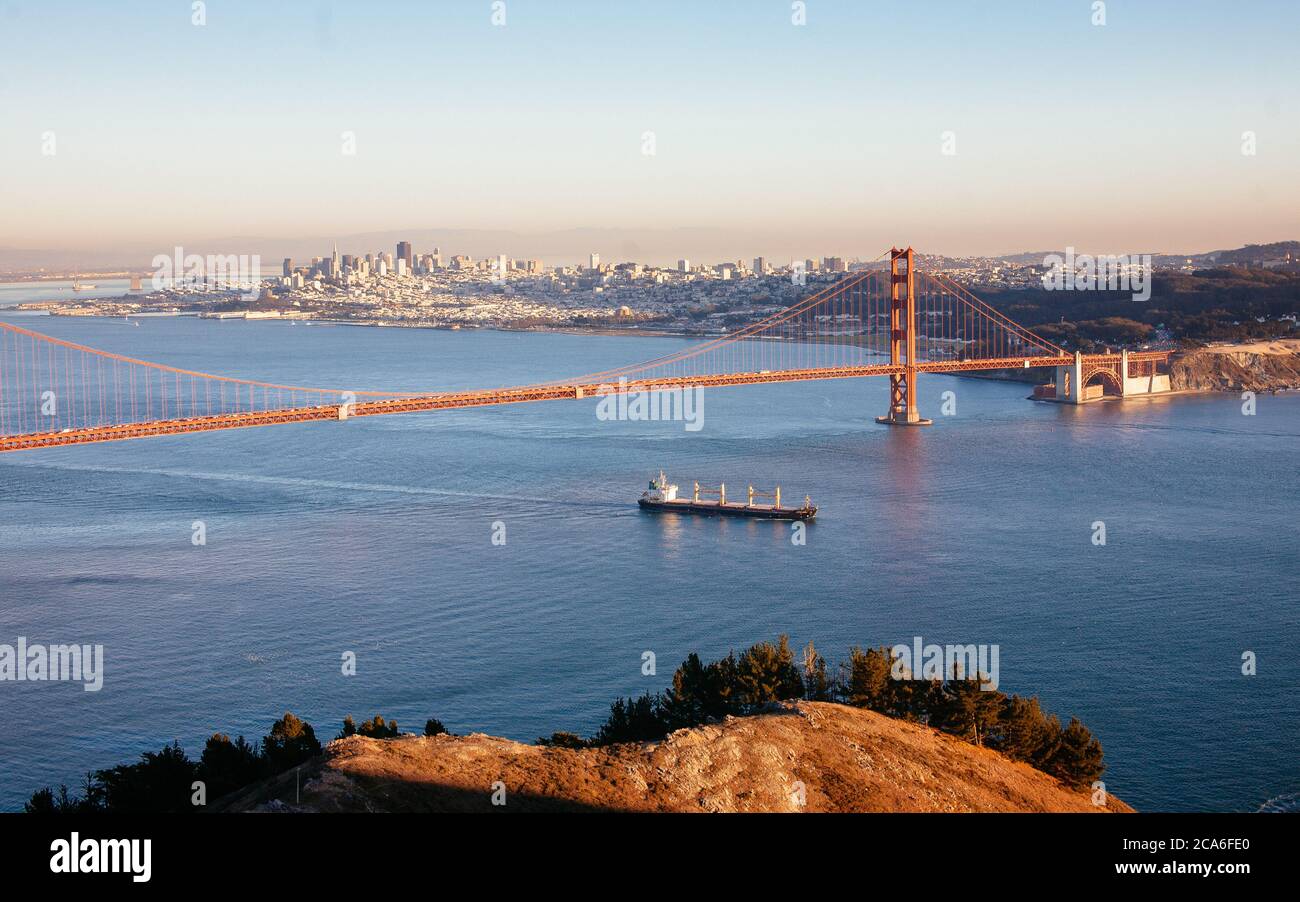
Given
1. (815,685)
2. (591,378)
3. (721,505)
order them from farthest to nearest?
(591,378), (721,505), (815,685)

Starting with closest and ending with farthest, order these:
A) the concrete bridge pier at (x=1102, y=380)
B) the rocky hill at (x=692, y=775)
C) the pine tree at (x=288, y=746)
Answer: the rocky hill at (x=692, y=775) → the pine tree at (x=288, y=746) → the concrete bridge pier at (x=1102, y=380)

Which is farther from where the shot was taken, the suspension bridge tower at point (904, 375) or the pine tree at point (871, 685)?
the suspension bridge tower at point (904, 375)

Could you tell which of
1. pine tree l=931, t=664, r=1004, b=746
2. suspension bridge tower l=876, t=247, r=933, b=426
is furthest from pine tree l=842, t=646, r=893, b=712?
suspension bridge tower l=876, t=247, r=933, b=426

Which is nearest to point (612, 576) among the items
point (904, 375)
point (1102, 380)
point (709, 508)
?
point (709, 508)

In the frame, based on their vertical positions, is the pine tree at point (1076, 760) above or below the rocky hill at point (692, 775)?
below

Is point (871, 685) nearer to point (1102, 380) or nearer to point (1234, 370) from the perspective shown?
point (1102, 380)

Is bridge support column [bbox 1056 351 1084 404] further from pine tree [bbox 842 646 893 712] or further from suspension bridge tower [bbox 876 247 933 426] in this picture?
pine tree [bbox 842 646 893 712]

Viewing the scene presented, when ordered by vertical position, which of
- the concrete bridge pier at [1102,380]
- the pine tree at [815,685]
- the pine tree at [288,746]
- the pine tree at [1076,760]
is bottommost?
the pine tree at [1076,760]

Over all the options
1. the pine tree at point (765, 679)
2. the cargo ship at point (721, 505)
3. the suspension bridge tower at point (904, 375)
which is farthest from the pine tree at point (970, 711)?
the suspension bridge tower at point (904, 375)

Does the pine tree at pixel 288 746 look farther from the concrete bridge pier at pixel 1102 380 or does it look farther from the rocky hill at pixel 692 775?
the concrete bridge pier at pixel 1102 380
